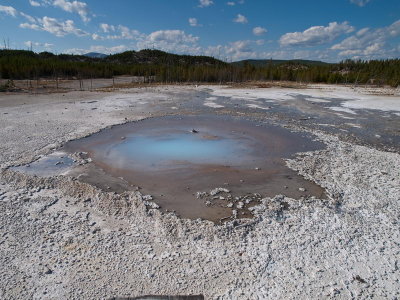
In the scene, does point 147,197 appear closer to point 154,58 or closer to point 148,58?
point 148,58

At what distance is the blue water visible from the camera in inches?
307

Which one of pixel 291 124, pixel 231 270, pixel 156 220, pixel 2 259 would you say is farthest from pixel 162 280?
pixel 291 124

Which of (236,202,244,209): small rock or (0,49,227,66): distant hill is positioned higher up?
(0,49,227,66): distant hill

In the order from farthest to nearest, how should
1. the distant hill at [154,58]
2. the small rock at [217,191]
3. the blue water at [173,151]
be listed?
the distant hill at [154,58] → the blue water at [173,151] → the small rock at [217,191]

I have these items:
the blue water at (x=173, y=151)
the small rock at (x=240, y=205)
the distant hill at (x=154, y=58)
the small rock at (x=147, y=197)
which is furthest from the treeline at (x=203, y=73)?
the small rock at (x=240, y=205)

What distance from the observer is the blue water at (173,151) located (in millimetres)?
7797

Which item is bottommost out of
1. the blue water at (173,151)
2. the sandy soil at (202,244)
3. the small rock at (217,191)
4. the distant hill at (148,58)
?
the sandy soil at (202,244)

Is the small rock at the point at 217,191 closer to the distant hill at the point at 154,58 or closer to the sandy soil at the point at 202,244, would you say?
the sandy soil at the point at 202,244

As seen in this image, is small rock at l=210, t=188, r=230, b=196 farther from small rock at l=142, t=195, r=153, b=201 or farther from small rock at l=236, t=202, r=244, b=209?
small rock at l=142, t=195, r=153, b=201

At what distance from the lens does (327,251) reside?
4227 millimetres

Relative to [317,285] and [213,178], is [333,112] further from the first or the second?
[317,285]

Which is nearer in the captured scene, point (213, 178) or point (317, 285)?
point (317, 285)

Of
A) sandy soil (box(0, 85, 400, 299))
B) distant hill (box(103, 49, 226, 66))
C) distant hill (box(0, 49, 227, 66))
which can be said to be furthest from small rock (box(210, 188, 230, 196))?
distant hill (box(103, 49, 226, 66))

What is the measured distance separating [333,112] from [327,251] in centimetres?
1366
